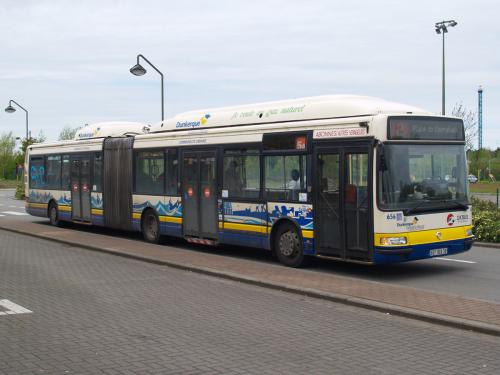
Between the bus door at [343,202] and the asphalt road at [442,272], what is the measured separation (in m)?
0.63

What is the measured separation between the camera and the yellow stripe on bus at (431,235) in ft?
36.0

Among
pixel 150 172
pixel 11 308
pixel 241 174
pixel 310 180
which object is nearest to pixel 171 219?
pixel 150 172

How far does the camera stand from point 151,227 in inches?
677

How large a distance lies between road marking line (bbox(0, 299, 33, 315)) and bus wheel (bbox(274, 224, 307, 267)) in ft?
17.0

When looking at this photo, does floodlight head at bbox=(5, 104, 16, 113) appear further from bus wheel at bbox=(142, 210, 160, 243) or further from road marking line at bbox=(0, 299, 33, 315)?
road marking line at bbox=(0, 299, 33, 315)

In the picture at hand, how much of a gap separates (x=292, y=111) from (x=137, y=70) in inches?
462

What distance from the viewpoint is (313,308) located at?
29.3ft

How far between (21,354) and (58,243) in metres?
11.2

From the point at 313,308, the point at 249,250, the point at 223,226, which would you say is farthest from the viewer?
the point at 249,250

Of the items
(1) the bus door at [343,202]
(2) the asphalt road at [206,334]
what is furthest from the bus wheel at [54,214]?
(1) the bus door at [343,202]

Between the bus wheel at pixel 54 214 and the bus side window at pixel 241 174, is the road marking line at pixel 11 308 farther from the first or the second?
the bus wheel at pixel 54 214

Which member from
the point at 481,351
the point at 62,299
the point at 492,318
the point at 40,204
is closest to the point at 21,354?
the point at 62,299

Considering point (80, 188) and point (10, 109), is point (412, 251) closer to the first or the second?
point (80, 188)

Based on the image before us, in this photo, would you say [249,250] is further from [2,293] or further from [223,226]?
[2,293]
